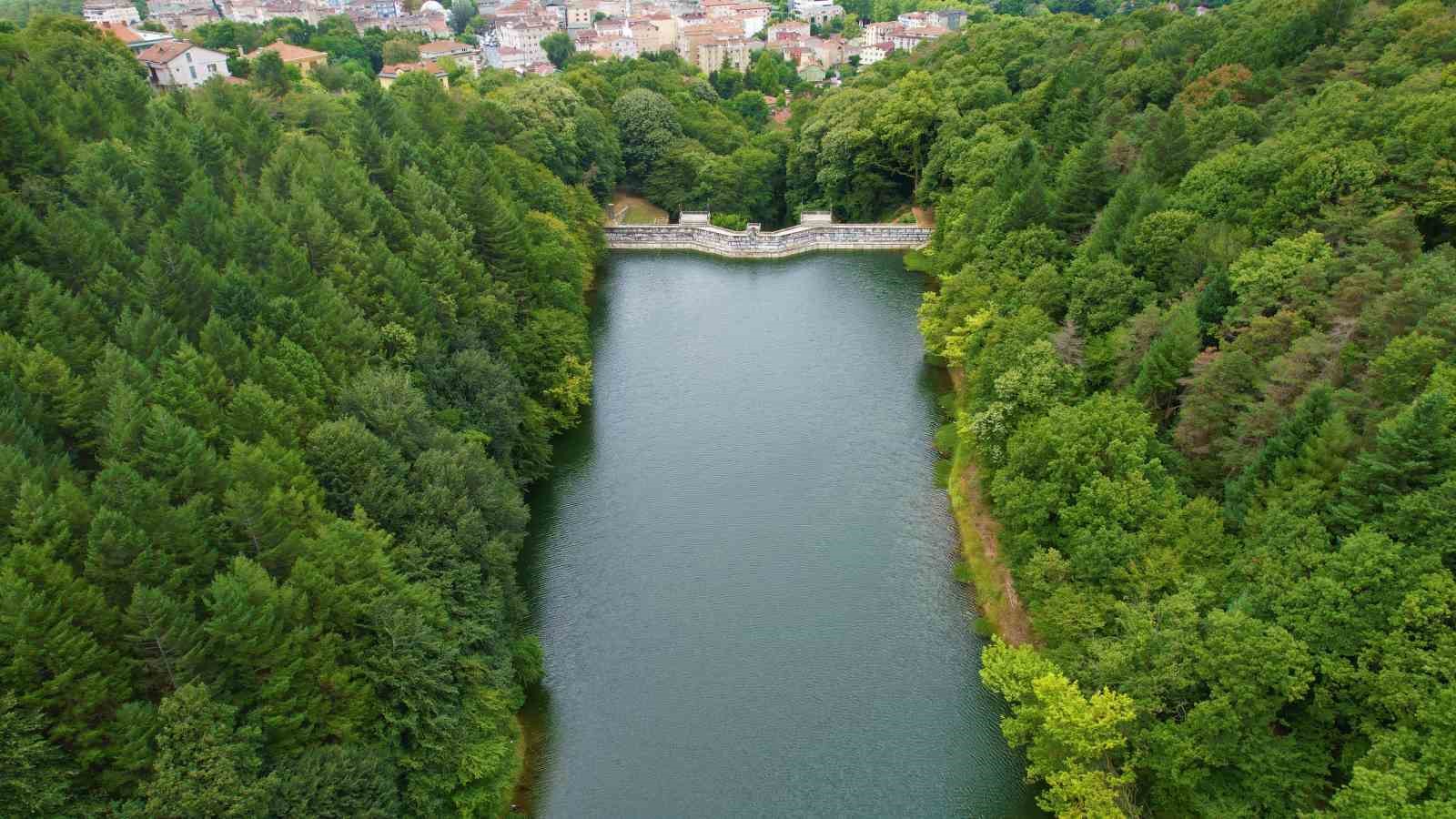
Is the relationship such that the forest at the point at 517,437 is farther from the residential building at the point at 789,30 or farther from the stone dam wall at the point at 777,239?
the residential building at the point at 789,30

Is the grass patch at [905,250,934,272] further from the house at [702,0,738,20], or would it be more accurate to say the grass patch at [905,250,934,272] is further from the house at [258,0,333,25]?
the house at [258,0,333,25]

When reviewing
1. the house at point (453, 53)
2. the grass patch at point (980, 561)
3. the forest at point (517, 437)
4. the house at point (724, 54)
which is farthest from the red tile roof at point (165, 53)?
the house at point (724, 54)

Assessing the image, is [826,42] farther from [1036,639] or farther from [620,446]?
[1036,639]

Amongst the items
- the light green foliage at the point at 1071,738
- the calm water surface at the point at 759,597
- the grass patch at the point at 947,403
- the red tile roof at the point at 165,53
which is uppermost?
the red tile roof at the point at 165,53

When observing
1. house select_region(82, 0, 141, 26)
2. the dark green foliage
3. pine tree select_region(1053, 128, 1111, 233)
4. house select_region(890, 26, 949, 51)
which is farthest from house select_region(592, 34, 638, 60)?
pine tree select_region(1053, 128, 1111, 233)

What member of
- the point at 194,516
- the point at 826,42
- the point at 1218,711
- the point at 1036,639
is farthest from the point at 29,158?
the point at 826,42

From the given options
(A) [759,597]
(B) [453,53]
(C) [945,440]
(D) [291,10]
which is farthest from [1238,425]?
(D) [291,10]

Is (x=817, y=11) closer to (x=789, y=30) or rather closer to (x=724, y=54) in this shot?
(x=789, y=30)
